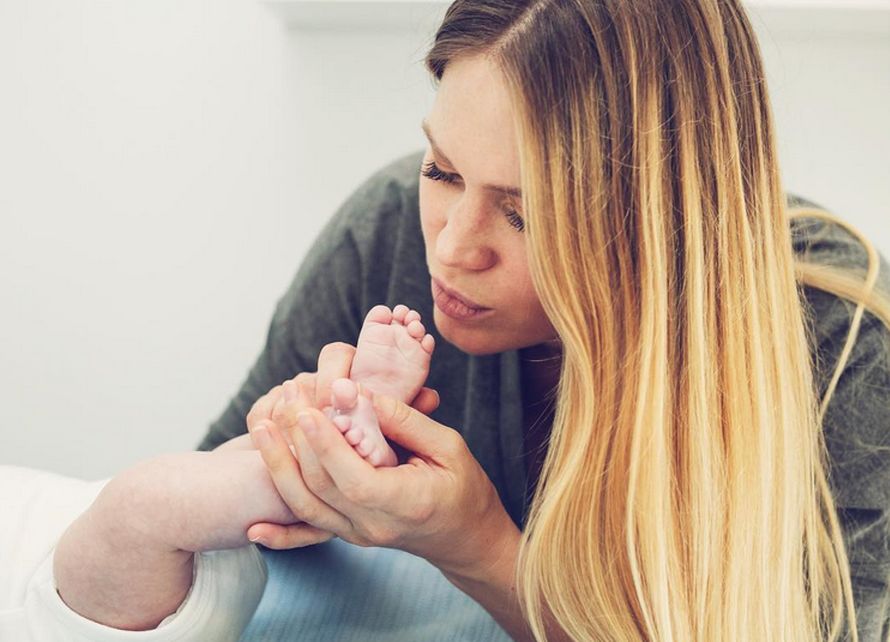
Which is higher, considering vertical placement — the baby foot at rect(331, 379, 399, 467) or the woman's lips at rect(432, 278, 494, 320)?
the woman's lips at rect(432, 278, 494, 320)

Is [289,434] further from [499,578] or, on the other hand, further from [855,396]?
[855,396]

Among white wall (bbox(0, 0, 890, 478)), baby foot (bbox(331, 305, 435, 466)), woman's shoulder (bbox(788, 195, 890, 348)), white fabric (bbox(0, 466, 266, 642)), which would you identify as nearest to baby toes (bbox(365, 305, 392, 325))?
baby foot (bbox(331, 305, 435, 466))

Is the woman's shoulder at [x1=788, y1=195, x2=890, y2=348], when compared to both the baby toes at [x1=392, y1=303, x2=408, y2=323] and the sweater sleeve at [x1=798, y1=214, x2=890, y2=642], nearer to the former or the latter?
the sweater sleeve at [x1=798, y1=214, x2=890, y2=642]

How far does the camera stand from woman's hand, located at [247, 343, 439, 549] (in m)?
0.77

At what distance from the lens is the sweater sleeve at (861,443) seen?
92 cm

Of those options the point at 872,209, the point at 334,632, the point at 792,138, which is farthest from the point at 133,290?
the point at 872,209

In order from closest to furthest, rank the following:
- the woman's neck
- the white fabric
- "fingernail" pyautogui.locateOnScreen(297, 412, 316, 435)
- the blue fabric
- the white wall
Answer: "fingernail" pyautogui.locateOnScreen(297, 412, 316, 435) → the white fabric → the blue fabric → the woman's neck → the white wall

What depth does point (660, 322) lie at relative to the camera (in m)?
0.79

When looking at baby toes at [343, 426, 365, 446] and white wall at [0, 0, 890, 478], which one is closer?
baby toes at [343, 426, 365, 446]

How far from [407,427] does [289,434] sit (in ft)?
0.32

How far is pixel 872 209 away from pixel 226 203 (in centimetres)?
105

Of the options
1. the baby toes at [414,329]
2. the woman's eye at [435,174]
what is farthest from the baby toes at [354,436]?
the woman's eye at [435,174]

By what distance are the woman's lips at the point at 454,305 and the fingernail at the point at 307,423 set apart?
0.63ft

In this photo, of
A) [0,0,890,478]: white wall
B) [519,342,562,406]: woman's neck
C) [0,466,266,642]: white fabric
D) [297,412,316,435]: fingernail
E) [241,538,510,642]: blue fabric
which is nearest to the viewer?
[297,412,316,435]: fingernail
